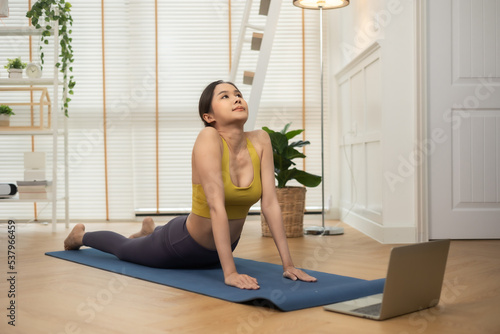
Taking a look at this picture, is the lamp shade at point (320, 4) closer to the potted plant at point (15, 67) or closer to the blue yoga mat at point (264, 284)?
the blue yoga mat at point (264, 284)

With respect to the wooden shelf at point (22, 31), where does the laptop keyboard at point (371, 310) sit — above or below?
below

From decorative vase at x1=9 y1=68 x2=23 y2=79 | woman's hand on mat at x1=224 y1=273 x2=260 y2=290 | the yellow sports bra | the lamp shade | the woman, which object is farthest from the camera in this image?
decorative vase at x1=9 y1=68 x2=23 y2=79

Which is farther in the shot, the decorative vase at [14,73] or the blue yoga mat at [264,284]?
the decorative vase at [14,73]

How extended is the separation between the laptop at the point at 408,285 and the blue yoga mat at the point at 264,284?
10 centimetres

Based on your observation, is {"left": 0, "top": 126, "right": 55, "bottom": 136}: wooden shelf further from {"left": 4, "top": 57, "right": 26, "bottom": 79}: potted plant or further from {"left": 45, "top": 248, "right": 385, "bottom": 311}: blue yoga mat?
{"left": 45, "top": 248, "right": 385, "bottom": 311}: blue yoga mat

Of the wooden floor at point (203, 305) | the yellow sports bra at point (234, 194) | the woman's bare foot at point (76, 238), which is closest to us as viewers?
the wooden floor at point (203, 305)

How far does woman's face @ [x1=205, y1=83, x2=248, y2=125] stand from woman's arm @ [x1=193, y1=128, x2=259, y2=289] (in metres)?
0.07

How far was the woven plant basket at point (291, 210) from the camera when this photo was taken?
3875 millimetres

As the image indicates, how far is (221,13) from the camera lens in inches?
197

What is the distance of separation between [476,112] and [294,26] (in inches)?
76.3

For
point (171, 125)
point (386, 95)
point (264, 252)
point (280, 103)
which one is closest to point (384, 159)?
point (386, 95)

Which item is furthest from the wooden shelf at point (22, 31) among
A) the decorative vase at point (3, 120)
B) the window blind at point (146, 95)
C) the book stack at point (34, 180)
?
the book stack at point (34, 180)

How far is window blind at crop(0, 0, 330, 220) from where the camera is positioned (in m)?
4.98

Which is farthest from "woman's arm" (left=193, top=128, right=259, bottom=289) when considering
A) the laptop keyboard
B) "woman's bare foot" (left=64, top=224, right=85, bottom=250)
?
"woman's bare foot" (left=64, top=224, right=85, bottom=250)
